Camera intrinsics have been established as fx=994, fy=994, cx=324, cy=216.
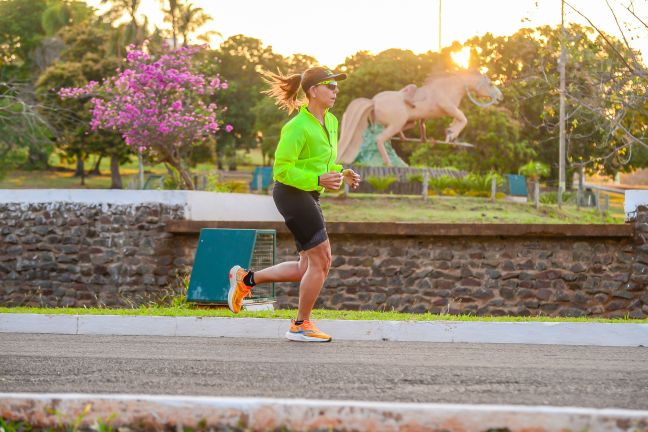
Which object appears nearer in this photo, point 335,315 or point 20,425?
point 20,425

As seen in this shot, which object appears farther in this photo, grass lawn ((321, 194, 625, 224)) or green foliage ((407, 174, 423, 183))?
green foliage ((407, 174, 423, 183))

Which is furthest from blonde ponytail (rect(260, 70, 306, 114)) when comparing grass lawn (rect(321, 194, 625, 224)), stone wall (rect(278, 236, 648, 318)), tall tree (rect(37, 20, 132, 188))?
tall tree (rect(37, 20, 132, 188))

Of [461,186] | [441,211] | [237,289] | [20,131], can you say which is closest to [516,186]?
[461,186]

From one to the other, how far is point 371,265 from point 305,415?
1038 centimetres

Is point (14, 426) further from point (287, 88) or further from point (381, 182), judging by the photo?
point (381, 182)

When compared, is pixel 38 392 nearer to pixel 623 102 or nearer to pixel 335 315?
pixel 335 315

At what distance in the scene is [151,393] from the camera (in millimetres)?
4570

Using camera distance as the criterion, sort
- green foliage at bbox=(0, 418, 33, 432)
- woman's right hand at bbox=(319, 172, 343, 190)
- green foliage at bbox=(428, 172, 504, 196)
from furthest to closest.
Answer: green foliage at bbox=(428, 172, 504, 196) < woman's right hand at bbox=(319, 172, 343, 190) < green foliage at bbox=(0, 418, 33, 432)

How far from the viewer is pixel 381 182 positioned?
30141mm

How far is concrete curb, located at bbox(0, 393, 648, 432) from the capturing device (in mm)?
3682

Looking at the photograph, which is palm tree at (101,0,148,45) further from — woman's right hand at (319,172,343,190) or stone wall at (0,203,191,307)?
woman's right hand at (319,172,343,190)

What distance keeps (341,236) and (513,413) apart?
34.8 feet

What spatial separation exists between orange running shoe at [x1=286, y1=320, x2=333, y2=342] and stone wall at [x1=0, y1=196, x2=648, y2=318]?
6.50 metres

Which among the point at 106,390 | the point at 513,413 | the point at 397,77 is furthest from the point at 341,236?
the point at 397,77
